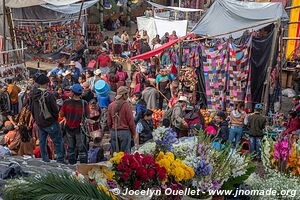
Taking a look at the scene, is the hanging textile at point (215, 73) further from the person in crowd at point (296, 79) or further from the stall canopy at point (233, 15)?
the person in crowd at point (296, 79)

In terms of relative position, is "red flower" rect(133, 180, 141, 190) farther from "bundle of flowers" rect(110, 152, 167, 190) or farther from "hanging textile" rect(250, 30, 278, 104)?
"hanging textile" rect(250, 30, 278, 104)

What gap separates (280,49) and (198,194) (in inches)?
257

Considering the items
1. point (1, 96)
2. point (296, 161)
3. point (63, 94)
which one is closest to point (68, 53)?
point (1, 96)

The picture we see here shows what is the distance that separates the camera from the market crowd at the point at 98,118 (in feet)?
23.2

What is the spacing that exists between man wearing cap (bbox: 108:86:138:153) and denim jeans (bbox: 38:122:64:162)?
93cm

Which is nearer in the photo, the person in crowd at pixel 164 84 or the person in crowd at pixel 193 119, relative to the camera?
the person in crowd at pixel 193 119

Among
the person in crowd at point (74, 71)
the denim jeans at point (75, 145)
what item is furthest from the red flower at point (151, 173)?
the person in crowd at point (74, 71)

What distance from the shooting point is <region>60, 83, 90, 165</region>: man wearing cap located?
7.39 m

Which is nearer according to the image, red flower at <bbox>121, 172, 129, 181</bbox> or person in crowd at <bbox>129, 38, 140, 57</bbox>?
red flower at <bbox>121, 172, 129, 181</bbox>

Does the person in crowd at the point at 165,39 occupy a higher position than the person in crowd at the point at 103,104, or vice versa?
the person in crowd at the point at 165,39

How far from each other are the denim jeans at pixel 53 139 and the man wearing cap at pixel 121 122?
934mm

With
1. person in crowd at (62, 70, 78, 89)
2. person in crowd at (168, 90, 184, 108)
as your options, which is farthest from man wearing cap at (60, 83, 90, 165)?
person in crowd at (62, 70, 78, 89)

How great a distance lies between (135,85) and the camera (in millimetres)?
11758

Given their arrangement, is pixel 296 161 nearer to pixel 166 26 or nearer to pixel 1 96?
pixel 1 96
